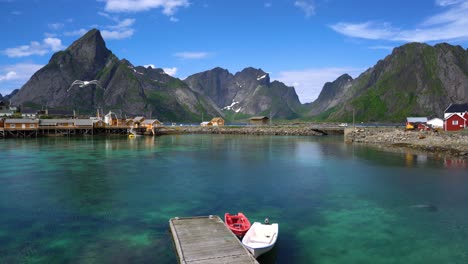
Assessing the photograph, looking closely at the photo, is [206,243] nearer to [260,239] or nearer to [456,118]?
[260,239]

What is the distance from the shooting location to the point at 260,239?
16.9m

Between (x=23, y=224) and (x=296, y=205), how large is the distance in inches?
741

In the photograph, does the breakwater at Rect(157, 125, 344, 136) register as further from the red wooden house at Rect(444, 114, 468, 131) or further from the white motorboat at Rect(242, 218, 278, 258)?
the white motorboat at Rect(242, 218, 278, 258)

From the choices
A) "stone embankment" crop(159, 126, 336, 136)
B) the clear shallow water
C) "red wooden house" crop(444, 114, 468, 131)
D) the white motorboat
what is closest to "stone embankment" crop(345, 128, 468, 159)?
"red wooden house" crop(444, 114, 468, 131)

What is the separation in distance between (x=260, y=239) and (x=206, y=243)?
2.92 metres

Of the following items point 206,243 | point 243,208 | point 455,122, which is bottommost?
point 243,208

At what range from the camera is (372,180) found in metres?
36.2

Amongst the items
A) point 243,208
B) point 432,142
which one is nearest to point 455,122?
point 432,142

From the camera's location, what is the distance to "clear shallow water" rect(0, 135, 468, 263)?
56.0 ft

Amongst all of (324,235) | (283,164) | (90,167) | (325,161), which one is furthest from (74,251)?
(325,161)

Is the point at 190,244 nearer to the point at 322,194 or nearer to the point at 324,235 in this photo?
the point at 324,235

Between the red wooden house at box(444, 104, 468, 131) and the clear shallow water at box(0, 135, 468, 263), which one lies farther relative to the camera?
the red wooden house at box(444, 104, 468, 131)

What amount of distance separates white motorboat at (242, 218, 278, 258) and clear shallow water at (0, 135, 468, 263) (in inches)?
27.3

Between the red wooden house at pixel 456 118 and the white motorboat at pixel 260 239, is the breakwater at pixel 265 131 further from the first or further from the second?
the white motorboat at pixel 260 239
